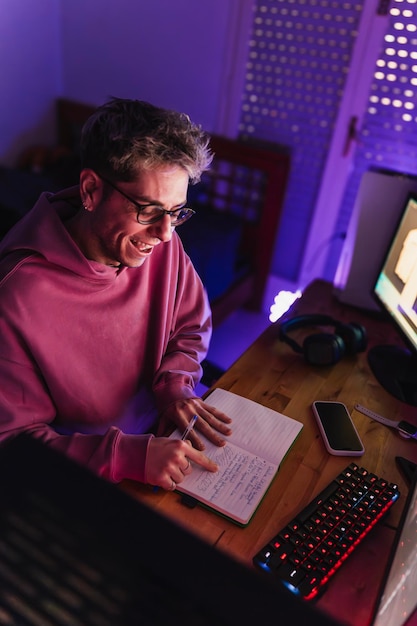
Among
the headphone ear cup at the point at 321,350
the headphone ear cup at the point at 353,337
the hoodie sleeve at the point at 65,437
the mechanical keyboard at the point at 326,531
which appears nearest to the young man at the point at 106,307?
the hoodie sleeve at the point at 65,437

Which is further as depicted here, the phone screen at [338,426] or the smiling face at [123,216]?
the phone screen at [338,426]

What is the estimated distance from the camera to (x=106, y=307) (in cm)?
110

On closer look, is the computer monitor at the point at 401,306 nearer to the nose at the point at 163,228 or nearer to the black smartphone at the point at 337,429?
the black smartphone at the point at 337,429

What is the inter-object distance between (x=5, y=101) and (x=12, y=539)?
10.1 feet

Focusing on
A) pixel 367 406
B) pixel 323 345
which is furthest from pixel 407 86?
pixel 367 406

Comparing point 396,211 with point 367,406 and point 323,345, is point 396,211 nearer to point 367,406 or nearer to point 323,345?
point 323,345

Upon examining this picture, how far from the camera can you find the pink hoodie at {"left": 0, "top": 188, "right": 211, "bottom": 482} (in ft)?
3.05

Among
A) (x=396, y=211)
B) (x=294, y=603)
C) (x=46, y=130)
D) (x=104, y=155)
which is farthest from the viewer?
(x=46, y=130)

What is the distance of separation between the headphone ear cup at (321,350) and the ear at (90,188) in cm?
65

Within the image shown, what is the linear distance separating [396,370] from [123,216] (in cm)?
83

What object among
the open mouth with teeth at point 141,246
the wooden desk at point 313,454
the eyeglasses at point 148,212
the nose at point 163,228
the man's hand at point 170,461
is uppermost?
the eyeglasses at point 148,212

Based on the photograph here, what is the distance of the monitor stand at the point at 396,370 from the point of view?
4.20 feet

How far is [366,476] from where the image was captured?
996 millimetres

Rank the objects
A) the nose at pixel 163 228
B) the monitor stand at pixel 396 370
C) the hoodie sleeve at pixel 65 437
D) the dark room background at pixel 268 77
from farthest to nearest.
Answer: the dark room background at pixel 268 77 < the monitor stand at pixel 396 370 < the nose at pixel 163 228 < the hoodie sleeve at pixel 65 437
